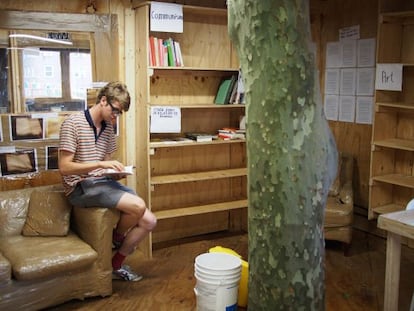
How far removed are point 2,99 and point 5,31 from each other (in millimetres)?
494

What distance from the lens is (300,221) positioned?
2188 mm

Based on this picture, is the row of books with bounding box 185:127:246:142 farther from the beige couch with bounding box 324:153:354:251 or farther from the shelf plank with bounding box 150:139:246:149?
the beige couch with bounding box 324:153:354:251

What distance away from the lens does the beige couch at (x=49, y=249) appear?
10.0 feet

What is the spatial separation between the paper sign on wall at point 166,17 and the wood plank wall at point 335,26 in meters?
0.32

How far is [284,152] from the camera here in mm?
2125

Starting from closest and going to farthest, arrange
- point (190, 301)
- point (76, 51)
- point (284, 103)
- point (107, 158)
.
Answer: point (284, 103)
point (190, 301)
point (107, 158)
point (76, 51)

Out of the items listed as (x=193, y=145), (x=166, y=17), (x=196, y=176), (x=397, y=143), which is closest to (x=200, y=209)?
(x=196, y=176)

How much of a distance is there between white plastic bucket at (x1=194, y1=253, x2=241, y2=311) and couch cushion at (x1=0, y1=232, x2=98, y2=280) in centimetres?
75

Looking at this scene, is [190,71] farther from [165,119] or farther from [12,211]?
[12,211]

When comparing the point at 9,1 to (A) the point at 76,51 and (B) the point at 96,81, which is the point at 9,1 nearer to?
(A) the point at 76,51

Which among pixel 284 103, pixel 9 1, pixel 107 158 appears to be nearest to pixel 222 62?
pixel 107 158

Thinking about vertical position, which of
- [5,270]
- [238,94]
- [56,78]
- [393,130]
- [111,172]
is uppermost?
[56,78]

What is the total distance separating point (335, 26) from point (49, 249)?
3.32m

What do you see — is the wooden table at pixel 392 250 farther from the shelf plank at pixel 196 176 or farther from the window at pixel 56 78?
the window at pixel 56 78
